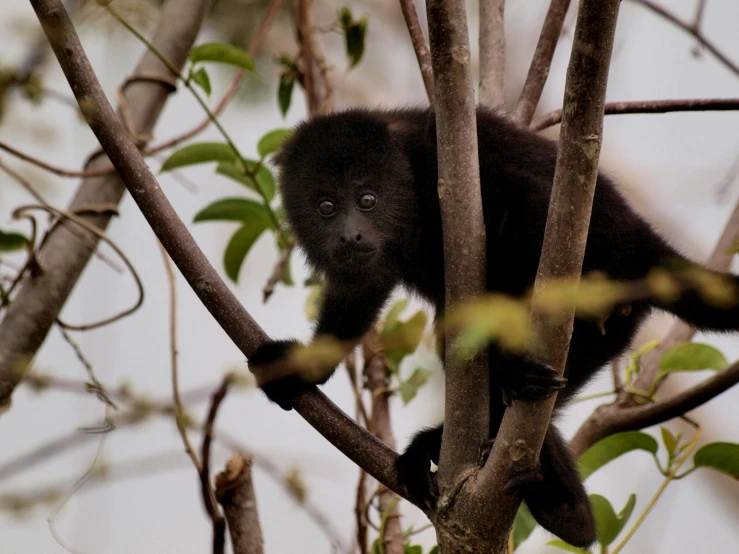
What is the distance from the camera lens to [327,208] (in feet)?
11.0

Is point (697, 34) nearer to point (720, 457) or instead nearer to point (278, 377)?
point (720, 457)

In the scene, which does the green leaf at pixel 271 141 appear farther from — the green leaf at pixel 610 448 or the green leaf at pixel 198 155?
the green leaf at pixel 610 448

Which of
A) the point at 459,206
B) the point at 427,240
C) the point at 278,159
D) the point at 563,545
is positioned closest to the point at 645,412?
the point at 563,545

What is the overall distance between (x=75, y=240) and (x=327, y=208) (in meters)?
1.10

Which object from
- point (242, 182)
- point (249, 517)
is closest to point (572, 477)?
point (249, 517)

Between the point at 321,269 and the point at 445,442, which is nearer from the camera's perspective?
the point at 445,442

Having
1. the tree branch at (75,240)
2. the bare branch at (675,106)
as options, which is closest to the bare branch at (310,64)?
the tree branch at (75,240)

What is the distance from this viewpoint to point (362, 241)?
126 inches

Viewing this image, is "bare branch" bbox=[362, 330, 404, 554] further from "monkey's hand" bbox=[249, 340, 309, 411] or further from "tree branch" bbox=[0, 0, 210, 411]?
"tree branch" bbox=[0, 0, 210, 411]

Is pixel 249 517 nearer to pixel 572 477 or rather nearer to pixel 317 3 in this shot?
pixel 572 477

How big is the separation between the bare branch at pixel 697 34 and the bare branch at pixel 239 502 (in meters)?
2.50

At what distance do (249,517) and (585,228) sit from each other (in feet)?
5.88

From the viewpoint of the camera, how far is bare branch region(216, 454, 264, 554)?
306cm

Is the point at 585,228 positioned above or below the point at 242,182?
below
